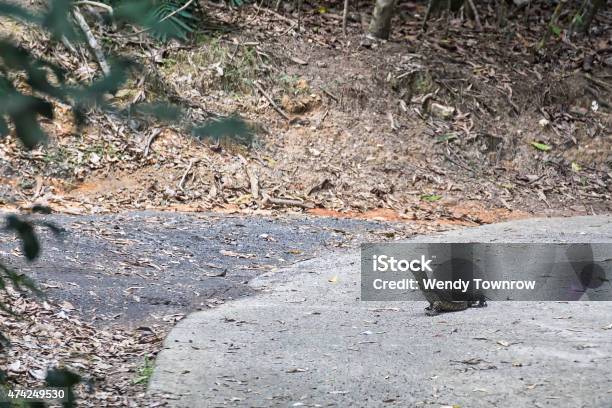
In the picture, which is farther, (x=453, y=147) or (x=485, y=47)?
(x=485, y=47)

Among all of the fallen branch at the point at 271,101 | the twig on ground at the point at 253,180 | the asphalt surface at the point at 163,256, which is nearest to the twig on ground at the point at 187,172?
the twig on ground at the point at 253,180

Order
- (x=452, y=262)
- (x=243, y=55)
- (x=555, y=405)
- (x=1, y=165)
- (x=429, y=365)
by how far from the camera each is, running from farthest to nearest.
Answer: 1. (x=243, y=55)
2. (x=1, y=165)
3. (x=452, y=262)
4. (x=429, y=365)
5. (x=555, y=405)

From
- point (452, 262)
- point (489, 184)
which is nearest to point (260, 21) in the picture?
point (489, 184)

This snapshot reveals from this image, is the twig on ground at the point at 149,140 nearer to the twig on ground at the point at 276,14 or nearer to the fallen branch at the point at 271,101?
the fallen branch at the point at 271,101

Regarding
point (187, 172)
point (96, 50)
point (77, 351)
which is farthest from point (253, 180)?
point (96, 50)

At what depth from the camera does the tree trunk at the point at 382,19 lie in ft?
44.7

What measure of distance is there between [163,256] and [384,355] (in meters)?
3.13

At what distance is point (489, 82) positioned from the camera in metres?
13.5

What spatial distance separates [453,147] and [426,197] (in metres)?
1.55

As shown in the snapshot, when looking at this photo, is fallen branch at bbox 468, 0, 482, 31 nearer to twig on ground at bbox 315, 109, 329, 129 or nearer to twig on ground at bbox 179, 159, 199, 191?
twig on ground at bbox 315, 109, 329, 129

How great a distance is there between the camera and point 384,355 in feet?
15.5

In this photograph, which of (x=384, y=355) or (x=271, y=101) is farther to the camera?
(x=271, y=101)

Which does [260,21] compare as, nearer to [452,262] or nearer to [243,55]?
[243,55]

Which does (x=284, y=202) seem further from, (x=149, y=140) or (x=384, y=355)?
(x=384, y=355)
